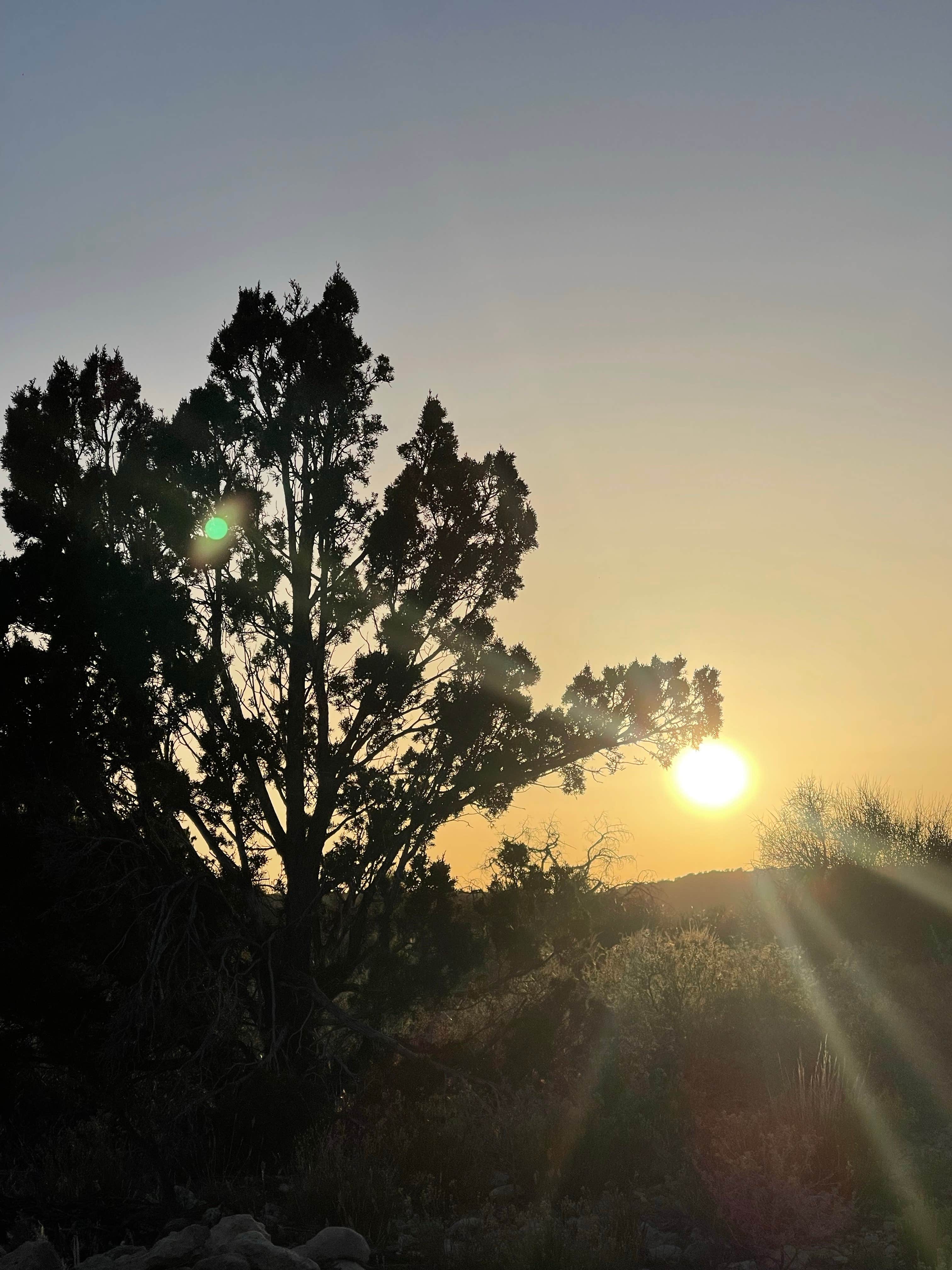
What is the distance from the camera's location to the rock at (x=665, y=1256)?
6828 mm

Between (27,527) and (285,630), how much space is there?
3.92 metres

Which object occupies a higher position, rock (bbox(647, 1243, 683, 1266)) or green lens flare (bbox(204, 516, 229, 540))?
green lens flare (bbox(204, 516, 229, 540))

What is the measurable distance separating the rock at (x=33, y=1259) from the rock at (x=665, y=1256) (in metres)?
4.13

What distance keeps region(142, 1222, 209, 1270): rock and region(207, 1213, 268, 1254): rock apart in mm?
80

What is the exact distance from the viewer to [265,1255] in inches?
249

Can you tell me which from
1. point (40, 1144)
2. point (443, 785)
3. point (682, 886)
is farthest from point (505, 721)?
point (682, 886)

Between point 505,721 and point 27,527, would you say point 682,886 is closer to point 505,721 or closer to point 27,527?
point 505,721

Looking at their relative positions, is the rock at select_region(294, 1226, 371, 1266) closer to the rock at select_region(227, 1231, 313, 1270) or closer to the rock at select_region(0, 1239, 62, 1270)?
the rock at select_region(227, 1231, 313, 1270)

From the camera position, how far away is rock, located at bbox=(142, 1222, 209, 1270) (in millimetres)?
6410

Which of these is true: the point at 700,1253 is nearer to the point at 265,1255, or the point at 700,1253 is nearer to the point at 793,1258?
the point at 793,1258

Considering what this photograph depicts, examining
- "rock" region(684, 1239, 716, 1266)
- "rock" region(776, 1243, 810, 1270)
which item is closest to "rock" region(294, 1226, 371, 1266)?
"rock" region(684, 1239, 716, 1266)

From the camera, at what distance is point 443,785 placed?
13.1 meters

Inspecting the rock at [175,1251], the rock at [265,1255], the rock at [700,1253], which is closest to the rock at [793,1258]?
the rock at [700,1253]

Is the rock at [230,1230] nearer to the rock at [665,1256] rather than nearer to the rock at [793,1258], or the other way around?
the rock at [665,1256]
